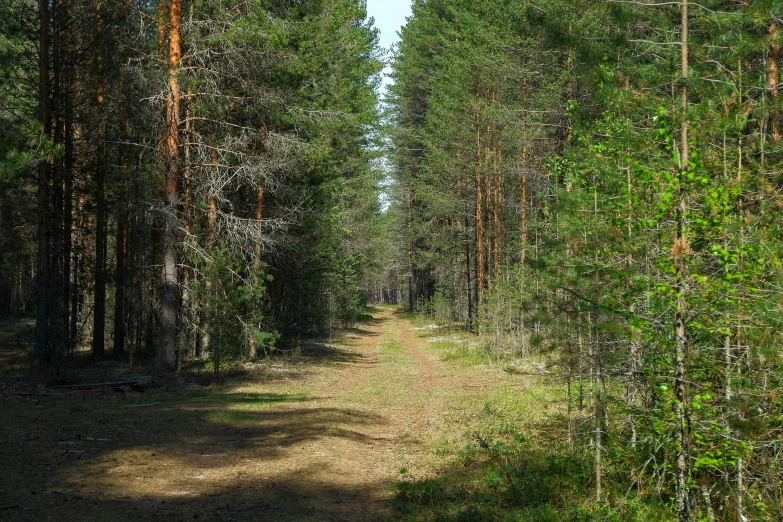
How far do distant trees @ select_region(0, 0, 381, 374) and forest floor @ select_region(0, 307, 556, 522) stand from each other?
242 centimetres

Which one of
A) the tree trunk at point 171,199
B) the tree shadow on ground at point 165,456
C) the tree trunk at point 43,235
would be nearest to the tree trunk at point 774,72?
the tree shadow on ground at point 165,456

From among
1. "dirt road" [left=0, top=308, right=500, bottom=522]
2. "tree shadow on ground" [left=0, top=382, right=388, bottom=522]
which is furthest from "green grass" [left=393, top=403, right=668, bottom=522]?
"tree shadow on ground" [left=0, top=382, right=388, bottom=522]

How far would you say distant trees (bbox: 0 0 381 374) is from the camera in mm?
15711

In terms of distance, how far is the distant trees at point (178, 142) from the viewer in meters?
15.7

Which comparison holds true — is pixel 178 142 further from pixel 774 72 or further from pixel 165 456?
pixel 774 72

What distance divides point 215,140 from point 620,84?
13.5 m

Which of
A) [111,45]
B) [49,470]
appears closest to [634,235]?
[49,470]

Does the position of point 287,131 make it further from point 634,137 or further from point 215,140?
point 634,137

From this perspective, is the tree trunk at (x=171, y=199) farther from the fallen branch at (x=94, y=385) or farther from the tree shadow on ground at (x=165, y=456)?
the tree shadow on ground at (x=165, y=456)

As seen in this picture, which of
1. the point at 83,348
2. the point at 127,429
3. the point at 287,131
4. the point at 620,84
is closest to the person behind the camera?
the point at 620,84

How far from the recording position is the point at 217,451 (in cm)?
987

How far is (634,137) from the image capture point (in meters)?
5.75

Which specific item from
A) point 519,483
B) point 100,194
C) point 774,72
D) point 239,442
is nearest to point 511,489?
point 519,483

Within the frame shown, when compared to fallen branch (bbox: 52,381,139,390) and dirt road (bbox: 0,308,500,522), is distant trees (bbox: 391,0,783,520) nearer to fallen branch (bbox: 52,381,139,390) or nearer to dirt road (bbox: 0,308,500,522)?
dirt road (bbox: 0,308,500,522)
